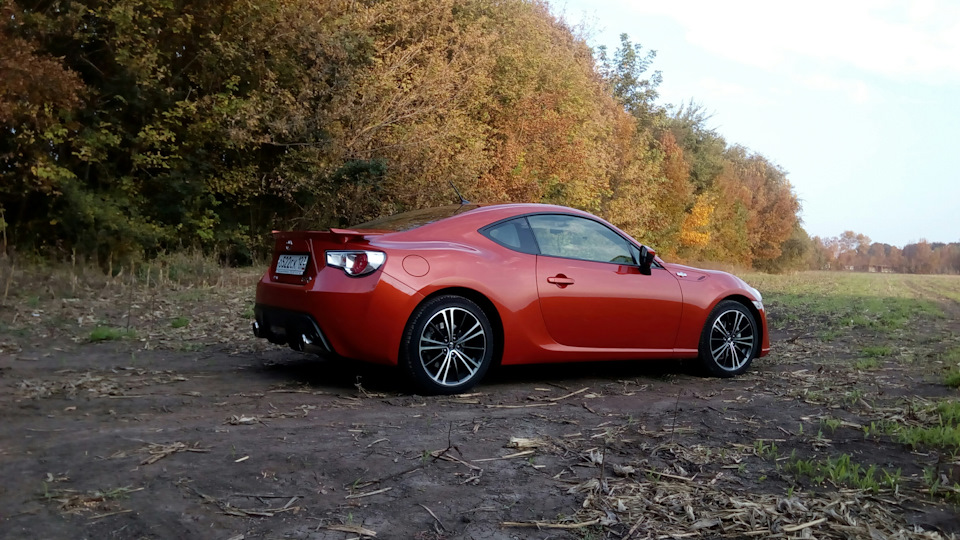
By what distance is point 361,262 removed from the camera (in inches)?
208

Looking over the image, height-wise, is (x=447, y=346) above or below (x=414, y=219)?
below

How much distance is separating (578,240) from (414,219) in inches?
53.5

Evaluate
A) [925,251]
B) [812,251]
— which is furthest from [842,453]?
[925,251]

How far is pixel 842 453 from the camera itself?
4.15m

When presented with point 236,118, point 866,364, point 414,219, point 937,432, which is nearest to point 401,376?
point 414,219

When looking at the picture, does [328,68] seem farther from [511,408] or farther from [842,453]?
[842,453]

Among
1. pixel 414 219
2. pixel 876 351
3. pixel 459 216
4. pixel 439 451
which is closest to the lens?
pixel 439 451

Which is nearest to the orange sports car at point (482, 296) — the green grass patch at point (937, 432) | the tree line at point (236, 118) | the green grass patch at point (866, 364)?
the green grass patch at point (866, 364)

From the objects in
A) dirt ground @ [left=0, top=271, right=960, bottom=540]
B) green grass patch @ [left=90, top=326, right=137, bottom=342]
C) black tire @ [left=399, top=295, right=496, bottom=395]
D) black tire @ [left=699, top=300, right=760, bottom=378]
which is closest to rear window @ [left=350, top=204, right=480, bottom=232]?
black tire @ [left=399, top=295, right=496, bottom=395]

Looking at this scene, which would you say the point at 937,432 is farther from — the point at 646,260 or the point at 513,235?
the point at 513,235

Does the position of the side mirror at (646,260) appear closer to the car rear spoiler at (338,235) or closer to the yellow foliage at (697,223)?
the car rear spoiler at (338,235)

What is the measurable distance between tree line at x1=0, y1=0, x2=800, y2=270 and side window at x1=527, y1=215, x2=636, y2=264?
12.3m

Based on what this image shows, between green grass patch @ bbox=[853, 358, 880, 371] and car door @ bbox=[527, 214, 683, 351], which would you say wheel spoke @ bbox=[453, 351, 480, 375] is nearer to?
car door @ bbox=[527, 214, 683, 351]

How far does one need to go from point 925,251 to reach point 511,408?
149 metres
